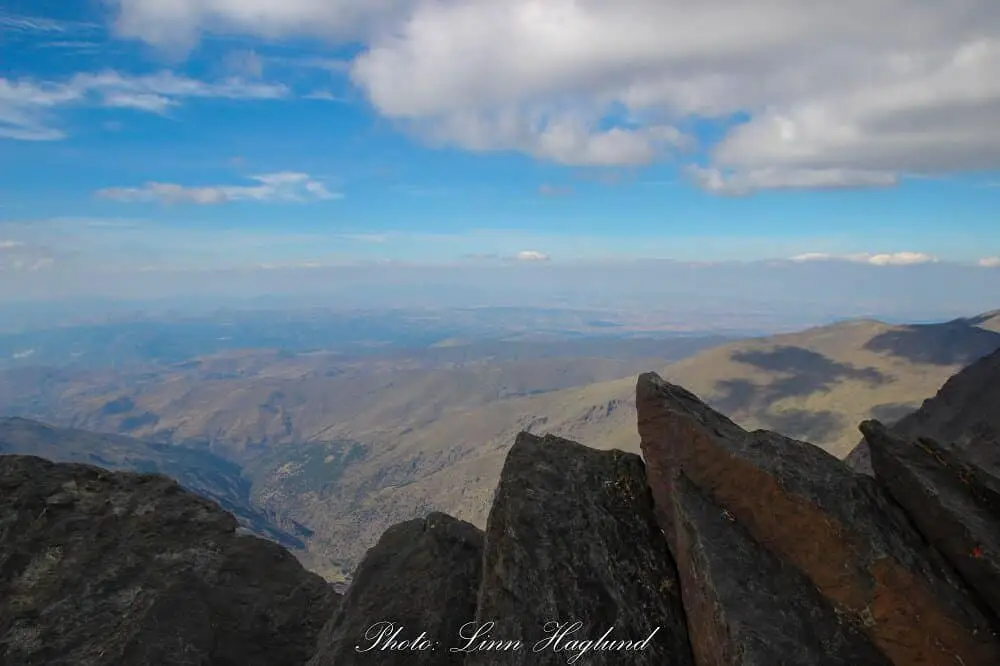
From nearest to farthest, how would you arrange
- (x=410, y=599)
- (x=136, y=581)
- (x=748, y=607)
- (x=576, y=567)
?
(x=748, y=607) < (x=576, y=567) < (x=410, y=599) < (x=136, y=581)

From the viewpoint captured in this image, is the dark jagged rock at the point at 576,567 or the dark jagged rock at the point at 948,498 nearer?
the dark jagged rock at the point at 948,498

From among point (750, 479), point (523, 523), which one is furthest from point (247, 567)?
point (750, 479)

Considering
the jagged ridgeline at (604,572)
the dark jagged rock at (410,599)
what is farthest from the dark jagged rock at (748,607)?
the dark jagged rock at (410,599)

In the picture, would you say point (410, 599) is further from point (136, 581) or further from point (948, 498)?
point (948, 498)

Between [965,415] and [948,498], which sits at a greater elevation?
[948,498]

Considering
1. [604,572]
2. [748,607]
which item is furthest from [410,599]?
[748,607]

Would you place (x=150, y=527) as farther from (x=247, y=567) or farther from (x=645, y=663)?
(x=645, y=663)

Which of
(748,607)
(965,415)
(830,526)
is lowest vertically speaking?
(965,415)

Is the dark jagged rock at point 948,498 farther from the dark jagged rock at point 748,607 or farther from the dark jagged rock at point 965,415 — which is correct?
the dark jagged rock at point 965,415
